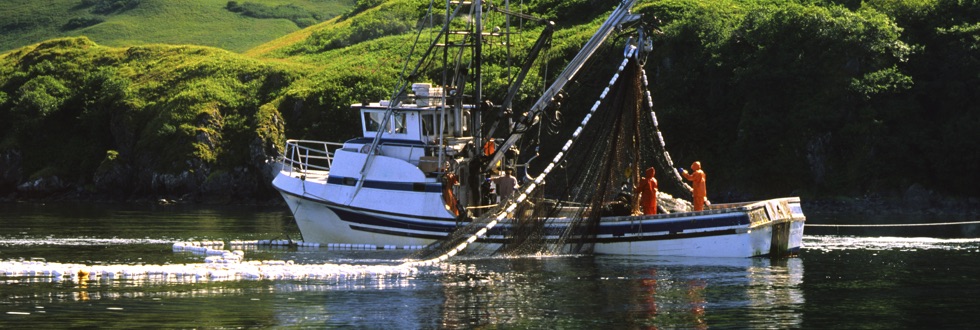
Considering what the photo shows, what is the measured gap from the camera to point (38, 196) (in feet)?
237

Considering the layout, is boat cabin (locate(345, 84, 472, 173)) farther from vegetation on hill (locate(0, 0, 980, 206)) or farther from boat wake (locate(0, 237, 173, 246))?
vegetation on hill (locate(0, 0, 980, 206))

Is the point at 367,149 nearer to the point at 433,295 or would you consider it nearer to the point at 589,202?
the point at 589,202

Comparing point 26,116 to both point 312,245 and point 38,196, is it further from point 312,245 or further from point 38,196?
point 312,245

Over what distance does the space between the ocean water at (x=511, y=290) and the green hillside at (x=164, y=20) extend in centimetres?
8038

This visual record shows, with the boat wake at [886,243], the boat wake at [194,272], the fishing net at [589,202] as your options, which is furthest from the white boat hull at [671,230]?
the boat wake at [194,272]

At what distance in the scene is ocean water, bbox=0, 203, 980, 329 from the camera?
2450 cm

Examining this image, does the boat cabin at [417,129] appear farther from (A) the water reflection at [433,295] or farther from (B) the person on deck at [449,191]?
(A) the water reflection at [433,295]

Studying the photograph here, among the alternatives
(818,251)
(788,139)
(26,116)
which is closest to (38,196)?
(26,116)

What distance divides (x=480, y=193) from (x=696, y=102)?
26.9m

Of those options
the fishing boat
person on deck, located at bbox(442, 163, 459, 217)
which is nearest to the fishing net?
the fishing boat

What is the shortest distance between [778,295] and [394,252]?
1150cm

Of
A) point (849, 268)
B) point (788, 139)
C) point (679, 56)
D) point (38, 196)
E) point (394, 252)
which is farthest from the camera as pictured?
point (38, 196)

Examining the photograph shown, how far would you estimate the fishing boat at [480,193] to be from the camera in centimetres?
3444

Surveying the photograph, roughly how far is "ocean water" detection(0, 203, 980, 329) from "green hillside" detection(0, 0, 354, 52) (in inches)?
3165
